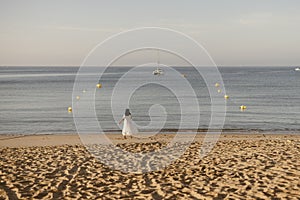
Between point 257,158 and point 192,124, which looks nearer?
point 257,158

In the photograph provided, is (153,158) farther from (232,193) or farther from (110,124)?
(110,124)

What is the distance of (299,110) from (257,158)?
26506mm

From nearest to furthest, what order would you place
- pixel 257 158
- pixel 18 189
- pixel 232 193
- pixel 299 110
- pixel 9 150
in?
pixel 232 193, pixel 18 189, pixel 257 158, pixel 9 150, pixel 299 110

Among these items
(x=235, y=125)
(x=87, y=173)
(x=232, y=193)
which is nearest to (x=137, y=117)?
(x=235, y=125)

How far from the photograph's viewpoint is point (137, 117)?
1266 inches

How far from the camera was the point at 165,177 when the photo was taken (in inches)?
410

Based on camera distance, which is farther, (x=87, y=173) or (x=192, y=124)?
(x=192, y=124)

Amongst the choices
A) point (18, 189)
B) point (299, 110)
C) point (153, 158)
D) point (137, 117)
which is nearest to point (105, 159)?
point (153, 158)

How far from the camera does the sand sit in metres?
8.84

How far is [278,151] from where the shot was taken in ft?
44.4

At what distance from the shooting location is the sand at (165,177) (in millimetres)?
8836

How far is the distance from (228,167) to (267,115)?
75.3 feet

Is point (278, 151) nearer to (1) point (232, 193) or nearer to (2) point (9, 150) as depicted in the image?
(1) point (232, 193)

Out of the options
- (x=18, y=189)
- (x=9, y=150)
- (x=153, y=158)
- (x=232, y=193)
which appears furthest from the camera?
(x=9, y=150)
